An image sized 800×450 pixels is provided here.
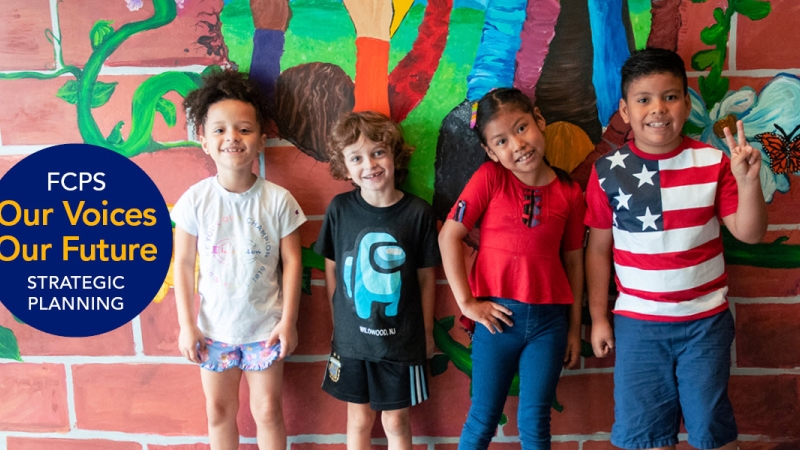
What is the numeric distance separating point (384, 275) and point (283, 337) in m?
0.33

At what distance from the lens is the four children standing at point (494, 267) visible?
134 centimetres

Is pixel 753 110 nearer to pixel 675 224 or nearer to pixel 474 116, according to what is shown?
pixel 675 224

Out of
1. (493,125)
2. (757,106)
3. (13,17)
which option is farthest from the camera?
(13,17)

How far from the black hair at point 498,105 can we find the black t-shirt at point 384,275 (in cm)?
27

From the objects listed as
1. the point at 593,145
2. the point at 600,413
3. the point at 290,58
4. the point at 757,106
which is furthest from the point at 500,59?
the point at 600,413

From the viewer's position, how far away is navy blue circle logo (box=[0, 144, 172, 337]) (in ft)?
5.41

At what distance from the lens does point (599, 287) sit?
146 cm

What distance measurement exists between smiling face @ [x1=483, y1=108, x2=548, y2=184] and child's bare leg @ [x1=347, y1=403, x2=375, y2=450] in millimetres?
787

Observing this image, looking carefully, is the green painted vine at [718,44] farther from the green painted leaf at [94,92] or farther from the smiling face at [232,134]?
the green painted leaf at [94,92]

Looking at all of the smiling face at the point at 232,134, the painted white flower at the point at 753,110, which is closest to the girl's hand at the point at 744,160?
the painted white flower at the point at 753,110

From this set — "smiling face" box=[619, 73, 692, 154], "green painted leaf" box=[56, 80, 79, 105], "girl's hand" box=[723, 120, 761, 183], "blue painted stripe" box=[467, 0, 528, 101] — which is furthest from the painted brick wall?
"blue painted stripe" box=[467, 0, 528, 101]

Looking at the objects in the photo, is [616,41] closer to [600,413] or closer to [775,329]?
[775,329]

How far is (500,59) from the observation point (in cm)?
150

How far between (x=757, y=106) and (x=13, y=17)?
213 cm
